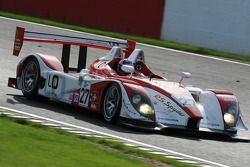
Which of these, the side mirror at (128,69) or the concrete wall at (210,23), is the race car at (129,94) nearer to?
the side mirror at (128,69)

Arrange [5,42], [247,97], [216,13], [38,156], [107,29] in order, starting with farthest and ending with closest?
[107,29]
[216,13]
[5,42]
[247,97]
[38,156]

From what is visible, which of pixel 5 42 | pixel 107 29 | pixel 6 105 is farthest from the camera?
pixel 107 29

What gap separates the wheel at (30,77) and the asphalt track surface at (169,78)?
15cm

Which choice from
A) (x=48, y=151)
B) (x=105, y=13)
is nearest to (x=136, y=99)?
(x=48, y=151)

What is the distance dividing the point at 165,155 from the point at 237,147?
169 centimetres

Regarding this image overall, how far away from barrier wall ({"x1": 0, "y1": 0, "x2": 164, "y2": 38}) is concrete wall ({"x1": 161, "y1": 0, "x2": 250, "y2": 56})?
379mm

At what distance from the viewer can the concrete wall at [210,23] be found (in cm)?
2020

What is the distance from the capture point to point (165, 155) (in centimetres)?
917

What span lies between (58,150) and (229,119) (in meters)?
3.65

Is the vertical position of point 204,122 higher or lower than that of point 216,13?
lower

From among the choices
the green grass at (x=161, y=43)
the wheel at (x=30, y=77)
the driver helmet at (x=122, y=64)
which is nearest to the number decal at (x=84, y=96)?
the driver helmet at (x=122, y=64)

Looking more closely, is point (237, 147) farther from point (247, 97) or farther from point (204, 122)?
point (247, 97)

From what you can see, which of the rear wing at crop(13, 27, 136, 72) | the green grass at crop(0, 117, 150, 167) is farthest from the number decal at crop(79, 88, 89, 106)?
the green grass at crop(0, 117, 150, 167)

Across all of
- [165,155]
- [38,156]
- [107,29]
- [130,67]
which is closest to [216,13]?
[107,29]
